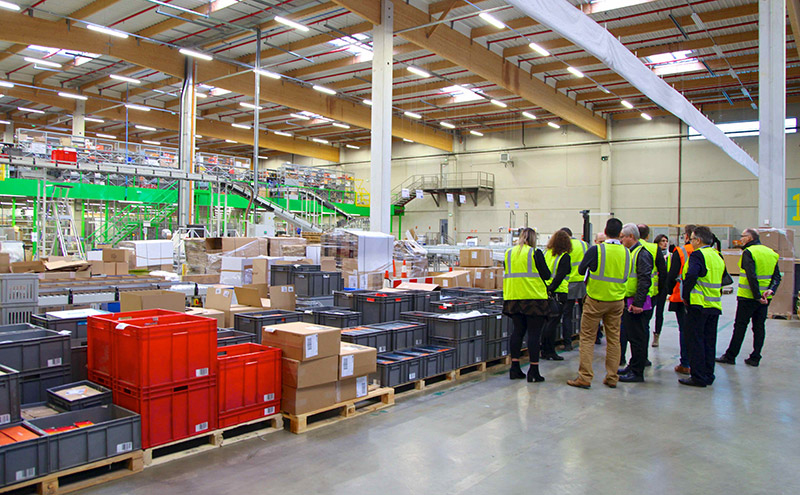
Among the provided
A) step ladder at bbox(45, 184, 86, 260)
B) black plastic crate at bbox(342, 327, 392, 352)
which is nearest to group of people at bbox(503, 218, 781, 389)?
black plastic crate at bbox(342, 327, 392, 352)

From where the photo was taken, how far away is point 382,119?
12094 mm

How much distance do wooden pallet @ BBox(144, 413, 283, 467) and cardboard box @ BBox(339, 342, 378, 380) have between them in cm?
66

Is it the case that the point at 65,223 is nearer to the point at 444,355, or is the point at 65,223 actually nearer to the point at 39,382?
the point at 39,382

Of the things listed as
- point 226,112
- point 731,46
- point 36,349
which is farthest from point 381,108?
point 226,112

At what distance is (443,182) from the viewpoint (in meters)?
29.3

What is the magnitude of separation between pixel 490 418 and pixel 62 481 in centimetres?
319

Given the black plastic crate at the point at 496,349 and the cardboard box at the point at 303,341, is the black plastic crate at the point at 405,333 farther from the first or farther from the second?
the cardboard box at the point at 303,341

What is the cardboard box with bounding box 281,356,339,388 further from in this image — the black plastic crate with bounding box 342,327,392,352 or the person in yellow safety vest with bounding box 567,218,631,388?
the person in yellow safety vest with bounding box 567,218,631,388

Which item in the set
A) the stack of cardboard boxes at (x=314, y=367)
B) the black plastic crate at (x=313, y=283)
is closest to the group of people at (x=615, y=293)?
the stack of cardboard boxes at (x=314, y=367)

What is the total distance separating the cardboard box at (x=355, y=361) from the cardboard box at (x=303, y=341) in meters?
0.13

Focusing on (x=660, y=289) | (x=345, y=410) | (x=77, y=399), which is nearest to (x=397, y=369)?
(x=345, y=410)

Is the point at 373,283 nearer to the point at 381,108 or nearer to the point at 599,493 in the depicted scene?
the point at 381,108

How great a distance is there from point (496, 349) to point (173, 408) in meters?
3.99

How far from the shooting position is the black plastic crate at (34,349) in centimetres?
370
